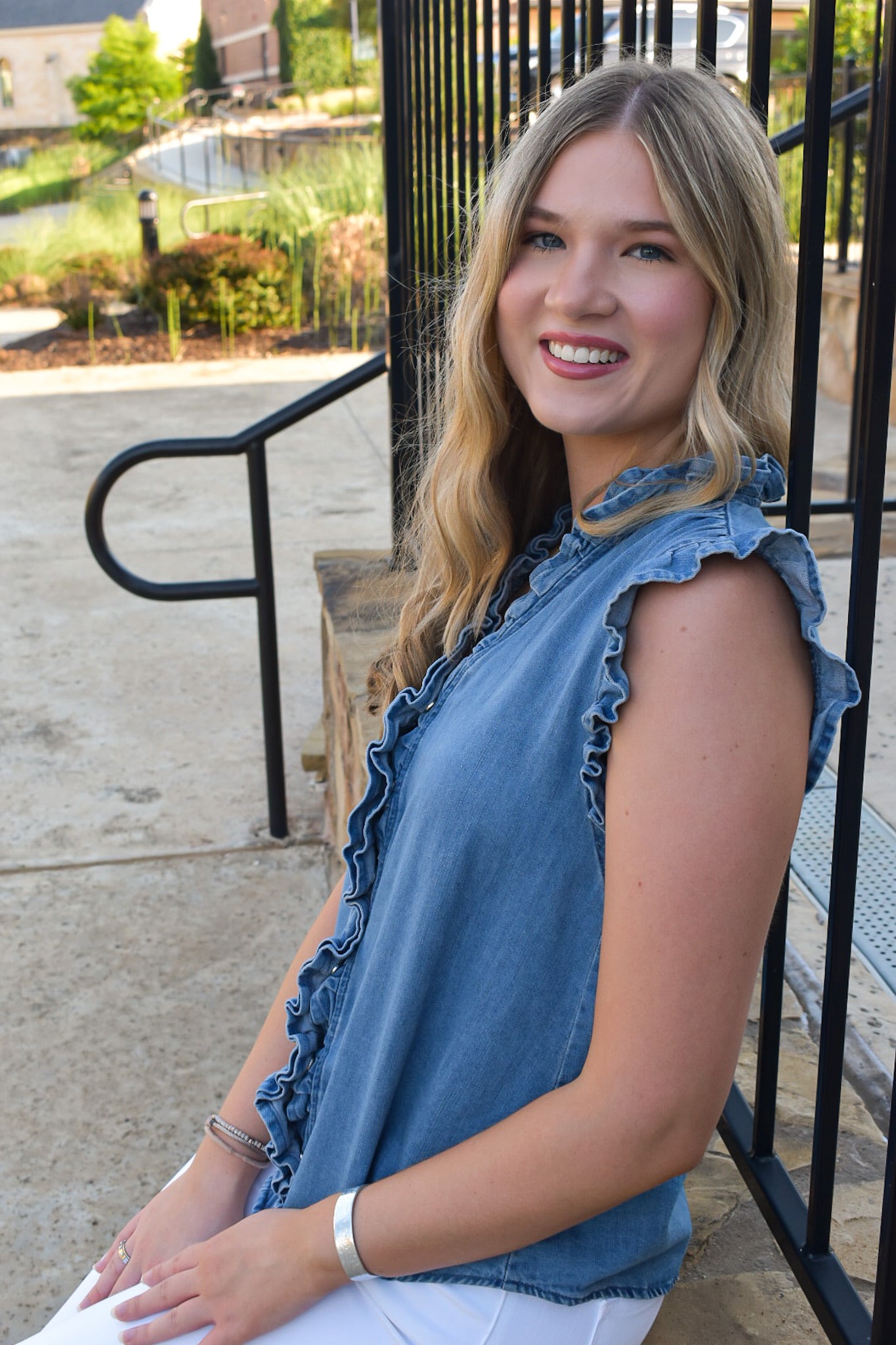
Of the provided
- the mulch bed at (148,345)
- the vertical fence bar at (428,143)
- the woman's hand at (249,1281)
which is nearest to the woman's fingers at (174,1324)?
the woman's hand at (249,1281)

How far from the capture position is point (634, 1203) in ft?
4.12

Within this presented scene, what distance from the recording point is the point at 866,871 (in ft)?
8.82

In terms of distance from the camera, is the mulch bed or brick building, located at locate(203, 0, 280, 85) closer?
the mulch bed

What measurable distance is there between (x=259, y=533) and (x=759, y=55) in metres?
2.10

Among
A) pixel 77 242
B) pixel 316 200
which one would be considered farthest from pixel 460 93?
pixel 77 242

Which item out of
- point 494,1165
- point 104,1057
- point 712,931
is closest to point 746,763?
point 712,931

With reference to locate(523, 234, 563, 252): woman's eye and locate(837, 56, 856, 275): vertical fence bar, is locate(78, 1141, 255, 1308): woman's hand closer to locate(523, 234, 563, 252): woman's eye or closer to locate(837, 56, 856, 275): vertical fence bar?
locate(523, 234, 563, 252): woman's eye

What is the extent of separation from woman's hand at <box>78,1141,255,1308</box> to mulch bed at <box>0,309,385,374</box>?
30.2 ft

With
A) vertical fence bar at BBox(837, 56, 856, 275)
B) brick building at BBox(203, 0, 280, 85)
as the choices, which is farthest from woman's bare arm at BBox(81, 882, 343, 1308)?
brick building at BBox(203, 0, 280, 85)

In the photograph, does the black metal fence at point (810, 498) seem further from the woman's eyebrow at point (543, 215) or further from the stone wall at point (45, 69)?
the stone wall at point (45, 69)

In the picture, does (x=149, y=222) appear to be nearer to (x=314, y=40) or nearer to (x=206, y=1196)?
(x=206, y=1196)

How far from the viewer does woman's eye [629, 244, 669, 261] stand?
123 cm

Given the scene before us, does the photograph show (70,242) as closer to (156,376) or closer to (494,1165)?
(156,376)

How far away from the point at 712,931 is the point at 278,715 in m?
2.42
